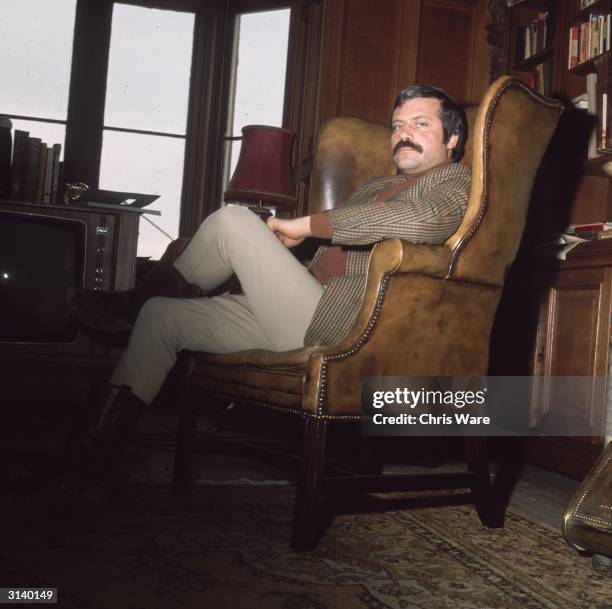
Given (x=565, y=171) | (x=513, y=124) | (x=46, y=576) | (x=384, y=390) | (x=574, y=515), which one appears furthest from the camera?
(x=565, y=171)

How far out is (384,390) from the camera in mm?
1562

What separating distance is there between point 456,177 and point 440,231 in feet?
0.71

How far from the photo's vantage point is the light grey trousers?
173 centimetres

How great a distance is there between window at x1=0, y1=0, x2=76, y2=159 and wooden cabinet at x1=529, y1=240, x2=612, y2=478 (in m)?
3.29

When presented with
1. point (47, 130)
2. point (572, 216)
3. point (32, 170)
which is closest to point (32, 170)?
point (32, 170)

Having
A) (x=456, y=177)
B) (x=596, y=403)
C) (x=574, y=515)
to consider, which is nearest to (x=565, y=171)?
(x=596, y=403)

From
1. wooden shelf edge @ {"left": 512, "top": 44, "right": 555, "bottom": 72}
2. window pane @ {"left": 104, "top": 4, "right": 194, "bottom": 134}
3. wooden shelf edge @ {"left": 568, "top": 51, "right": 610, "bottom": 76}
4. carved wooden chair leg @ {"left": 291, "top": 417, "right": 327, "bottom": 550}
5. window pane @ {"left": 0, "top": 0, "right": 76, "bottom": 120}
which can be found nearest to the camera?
carved wooden chair leg @ {"left": 291, "top": 417, "right": 327, "bottom": 550}

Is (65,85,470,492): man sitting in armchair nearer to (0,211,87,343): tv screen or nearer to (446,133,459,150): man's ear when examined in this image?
(446,133,459,150): man's ear

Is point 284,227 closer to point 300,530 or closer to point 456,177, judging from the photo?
point 456,177

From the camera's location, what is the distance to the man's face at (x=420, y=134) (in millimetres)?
2012

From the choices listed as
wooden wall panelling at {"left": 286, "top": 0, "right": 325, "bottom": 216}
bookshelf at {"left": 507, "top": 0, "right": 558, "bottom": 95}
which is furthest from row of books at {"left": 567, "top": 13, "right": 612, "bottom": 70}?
wooden wall panelling at {"left": 286, "top": 0, "right": 325, "bottom": 216}

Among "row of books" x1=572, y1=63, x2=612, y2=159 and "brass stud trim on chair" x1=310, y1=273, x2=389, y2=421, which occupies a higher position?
"row of books" x1=572, y1=63, x2=612, y2=159

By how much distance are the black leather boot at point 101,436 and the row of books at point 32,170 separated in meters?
2.02

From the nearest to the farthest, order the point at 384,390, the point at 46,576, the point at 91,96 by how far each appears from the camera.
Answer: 1. the point at 46,576
2. the point at 384,390
3. the point at 91,96
